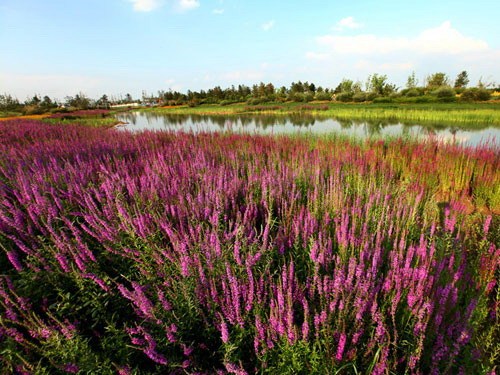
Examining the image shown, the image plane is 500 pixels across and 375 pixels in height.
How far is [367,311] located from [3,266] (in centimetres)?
329

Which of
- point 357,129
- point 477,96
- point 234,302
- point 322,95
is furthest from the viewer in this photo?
point 322,95

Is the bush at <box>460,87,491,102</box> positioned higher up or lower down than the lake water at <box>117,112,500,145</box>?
higher up

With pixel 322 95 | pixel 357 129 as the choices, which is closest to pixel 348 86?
pixel 322 95

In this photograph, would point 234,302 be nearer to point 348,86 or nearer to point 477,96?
point 477,96

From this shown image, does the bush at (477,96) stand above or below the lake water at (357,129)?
above

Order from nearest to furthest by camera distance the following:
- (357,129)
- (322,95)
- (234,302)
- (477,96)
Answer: (234,302) < (357,129) < (477,96) < (322,95)

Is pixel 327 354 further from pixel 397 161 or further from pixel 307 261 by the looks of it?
pixel 397 161

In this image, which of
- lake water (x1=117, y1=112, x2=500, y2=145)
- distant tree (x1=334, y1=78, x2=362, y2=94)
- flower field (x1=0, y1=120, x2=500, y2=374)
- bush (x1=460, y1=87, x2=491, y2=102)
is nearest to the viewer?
flower field (x1=0, y1=120, x2=500, y2=374)

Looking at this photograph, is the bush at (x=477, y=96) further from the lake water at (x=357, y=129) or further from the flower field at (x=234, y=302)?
the flower field at (x=234, y=302)

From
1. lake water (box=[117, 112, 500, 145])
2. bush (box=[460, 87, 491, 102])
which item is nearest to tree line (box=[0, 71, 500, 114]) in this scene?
bush (box=[460, 87, 491, 102])

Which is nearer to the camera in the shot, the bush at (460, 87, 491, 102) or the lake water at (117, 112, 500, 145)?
the lake water at (117, 112, 500, 145)

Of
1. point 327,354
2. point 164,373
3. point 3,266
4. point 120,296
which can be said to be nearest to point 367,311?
point 327,354

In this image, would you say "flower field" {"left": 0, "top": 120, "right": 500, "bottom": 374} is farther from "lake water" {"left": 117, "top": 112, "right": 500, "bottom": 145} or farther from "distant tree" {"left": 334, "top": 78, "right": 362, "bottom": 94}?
"distant tree" {"left": 334, "top": 78, "right": 362, "bottom": 94}

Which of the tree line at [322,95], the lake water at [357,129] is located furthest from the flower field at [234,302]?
the tree line at [322,95]
